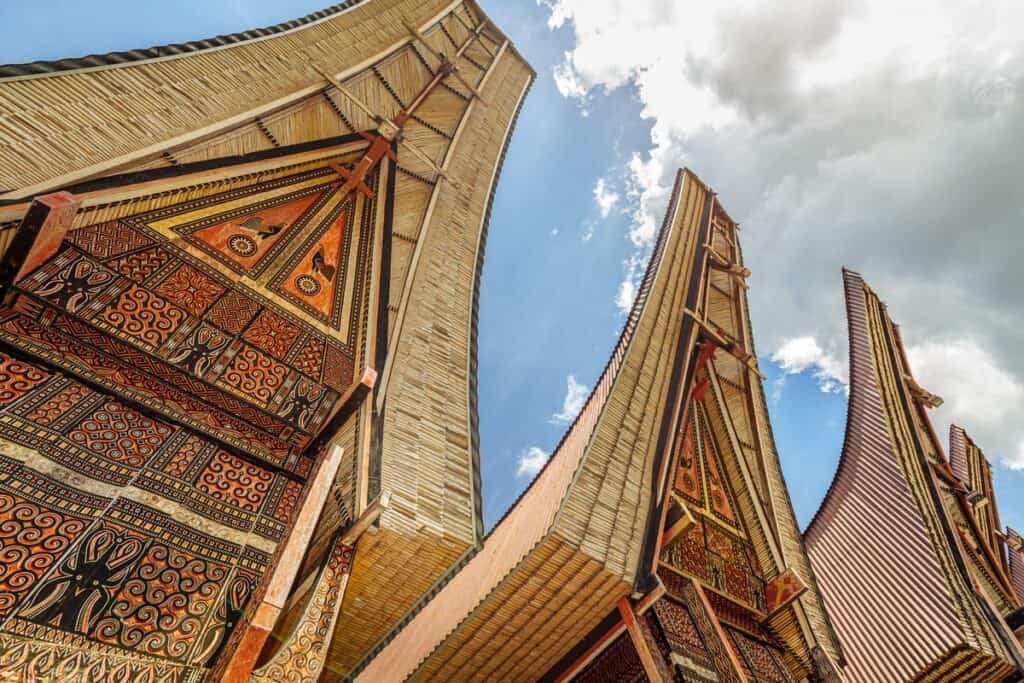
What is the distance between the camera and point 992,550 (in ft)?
30.6

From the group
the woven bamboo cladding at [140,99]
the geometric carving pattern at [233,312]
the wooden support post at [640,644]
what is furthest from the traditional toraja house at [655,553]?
the woven bamboo cladding at [140,99]

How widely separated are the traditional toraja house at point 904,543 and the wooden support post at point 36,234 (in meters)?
7.57

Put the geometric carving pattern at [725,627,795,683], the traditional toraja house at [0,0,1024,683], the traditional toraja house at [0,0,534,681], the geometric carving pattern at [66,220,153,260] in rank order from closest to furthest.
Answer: the traditional toraja house at [0,0,534,681] → the traditional toraja house at [0,0,1024,683] → the geometric carving pattern at [66,220,153,260] → the geometric carving pattern at [725,627,795,683]

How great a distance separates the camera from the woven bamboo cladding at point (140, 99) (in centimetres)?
259

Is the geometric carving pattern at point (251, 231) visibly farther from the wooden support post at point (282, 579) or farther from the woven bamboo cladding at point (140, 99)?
the wooden support post at point (282, 579)

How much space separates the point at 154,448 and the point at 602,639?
10.2 ft

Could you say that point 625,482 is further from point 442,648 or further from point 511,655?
point 442,648

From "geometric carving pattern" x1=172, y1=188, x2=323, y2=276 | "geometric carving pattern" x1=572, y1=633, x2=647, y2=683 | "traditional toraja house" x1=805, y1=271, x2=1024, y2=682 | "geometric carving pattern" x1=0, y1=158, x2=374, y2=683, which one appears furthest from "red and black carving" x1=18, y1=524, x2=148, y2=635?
"traditional toraja house" x1=805, y1=271, x2=1024, y2=682

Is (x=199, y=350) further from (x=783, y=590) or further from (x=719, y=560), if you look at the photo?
(x=783, y=590)

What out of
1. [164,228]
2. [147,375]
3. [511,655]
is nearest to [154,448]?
[147,375]

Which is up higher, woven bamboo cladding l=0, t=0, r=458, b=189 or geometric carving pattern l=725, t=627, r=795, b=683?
woven bamboo cladding l=0, t=0, r=458, b=189

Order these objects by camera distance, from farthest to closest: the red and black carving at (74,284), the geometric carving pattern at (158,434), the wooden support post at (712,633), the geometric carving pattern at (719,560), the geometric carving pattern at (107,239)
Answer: the geometric carving pattern at (719,560), the wooden support post at (712,633), the geometric carving pattern at (107,239), the red and black carving at (74,284), the geometric carving pattern at (158,434)

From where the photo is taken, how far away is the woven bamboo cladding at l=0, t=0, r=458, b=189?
8.51 ft

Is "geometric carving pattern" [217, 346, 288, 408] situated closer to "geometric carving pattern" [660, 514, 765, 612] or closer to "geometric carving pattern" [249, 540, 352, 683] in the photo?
"geometric carving pattern" [249, 540, 352, 683]
